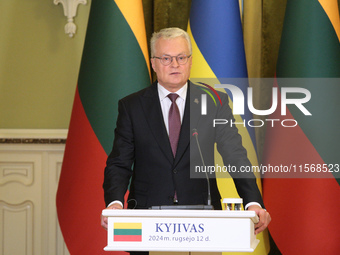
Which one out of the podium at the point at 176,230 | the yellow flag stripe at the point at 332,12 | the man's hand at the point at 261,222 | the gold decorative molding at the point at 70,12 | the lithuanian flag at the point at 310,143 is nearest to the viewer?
the podium at the point at 176,230

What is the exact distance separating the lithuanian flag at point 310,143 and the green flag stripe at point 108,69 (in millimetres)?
856

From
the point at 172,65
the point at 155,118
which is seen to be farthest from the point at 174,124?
the point at 172,65

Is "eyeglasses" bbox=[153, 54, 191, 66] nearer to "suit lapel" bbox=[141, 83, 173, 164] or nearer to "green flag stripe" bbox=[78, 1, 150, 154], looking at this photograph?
"suit lapel" bbox=[141, 83, 173, 164]

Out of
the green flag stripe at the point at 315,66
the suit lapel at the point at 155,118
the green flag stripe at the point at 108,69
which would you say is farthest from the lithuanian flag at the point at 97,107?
the green flag stripe at the point at 315,66

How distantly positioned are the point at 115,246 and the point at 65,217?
146 cm

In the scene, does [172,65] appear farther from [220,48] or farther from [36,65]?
[36,65]

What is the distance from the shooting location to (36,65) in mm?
3328

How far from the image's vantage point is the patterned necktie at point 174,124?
1.90m

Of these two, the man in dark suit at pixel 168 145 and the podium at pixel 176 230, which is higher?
the man in dark suit at pixel 168 145

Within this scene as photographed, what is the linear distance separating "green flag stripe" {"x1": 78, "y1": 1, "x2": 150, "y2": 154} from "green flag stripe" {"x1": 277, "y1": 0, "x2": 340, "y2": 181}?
84cm

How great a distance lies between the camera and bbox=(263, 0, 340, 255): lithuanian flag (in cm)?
254

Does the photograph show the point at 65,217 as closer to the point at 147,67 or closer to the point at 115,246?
the point at 147,67

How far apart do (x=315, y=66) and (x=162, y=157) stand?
48.2 inches

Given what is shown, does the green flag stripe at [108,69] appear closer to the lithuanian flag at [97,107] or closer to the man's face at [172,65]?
the lithuanian flag at [97,107]
